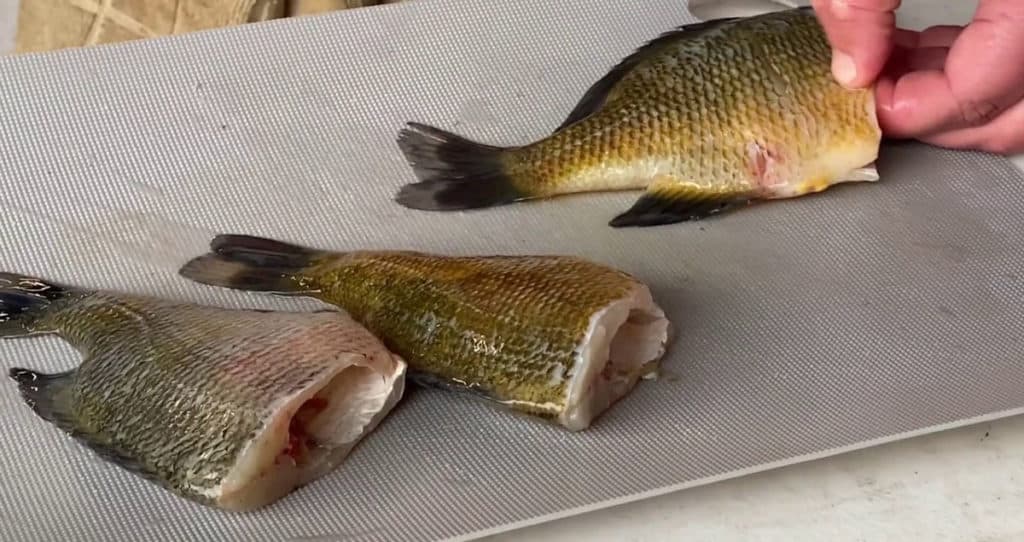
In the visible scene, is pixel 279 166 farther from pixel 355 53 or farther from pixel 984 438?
pixel 984 438

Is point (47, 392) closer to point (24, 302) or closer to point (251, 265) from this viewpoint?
point (24, 302)

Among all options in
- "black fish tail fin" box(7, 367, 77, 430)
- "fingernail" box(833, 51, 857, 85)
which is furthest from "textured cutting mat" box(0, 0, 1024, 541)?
"fingernail" box(833, 51, 857, 85)

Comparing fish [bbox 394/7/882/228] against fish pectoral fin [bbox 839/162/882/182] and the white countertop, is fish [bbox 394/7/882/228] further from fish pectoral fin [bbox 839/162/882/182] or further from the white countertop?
the white countertop

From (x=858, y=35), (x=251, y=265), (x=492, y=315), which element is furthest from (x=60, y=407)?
(x=858, y=35)

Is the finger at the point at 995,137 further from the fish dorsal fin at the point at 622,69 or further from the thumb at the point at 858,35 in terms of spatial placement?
the fish dorsal fin at the point at 622,69

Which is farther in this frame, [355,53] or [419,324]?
[355,53]

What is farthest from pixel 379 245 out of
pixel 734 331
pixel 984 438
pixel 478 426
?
pixel 984 438

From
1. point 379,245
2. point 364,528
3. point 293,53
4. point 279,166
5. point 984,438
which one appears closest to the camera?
point 364,528
